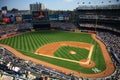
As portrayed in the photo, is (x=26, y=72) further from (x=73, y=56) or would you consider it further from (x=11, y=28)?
(x=11, y=28)

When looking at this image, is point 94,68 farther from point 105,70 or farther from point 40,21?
point 40,21

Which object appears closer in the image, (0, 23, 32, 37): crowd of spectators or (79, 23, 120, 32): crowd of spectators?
(79, 23, 120, 32): crowd of spectators

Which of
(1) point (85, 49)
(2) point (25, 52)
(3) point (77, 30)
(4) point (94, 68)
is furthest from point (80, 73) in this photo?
(3) point (77, 30)

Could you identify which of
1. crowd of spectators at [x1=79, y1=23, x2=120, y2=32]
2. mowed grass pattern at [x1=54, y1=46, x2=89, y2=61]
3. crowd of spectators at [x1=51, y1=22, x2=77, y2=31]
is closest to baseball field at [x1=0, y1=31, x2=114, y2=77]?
mowed grass pattern at [x1=54, y1=46, x2=89, y2=61]

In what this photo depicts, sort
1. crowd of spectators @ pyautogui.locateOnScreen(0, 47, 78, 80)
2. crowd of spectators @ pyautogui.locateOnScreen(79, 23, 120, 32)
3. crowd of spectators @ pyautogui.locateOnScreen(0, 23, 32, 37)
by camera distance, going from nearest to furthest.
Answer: crowd of spectators @ pyautogui.locateOnScreen(0, 47, 78, 80)
crowd of spectators @ pyautogui.locateOnScreen(79, 23, 120, 32)
crowd of spectators @ pyautogui.locateOnScreen(0, 23, 32, 37)

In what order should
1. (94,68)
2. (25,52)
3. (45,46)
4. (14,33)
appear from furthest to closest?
(14,33)
(45,46)
(25,52)
(94,68)

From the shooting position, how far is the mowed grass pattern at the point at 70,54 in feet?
108

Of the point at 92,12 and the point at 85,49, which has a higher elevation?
the point at 92,12

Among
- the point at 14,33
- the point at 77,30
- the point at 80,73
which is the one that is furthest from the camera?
the point at 77,30

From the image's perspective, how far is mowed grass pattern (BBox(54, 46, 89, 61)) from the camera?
108ft

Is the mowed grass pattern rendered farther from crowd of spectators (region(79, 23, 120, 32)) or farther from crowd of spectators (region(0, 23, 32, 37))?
crowd of spectators (region(0, 23, 32, 37))

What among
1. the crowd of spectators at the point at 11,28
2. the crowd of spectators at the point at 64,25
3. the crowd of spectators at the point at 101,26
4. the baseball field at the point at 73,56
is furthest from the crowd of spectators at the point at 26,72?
the crowd of spectators at the point at 64,25

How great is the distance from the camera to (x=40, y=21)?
6900 centimetres

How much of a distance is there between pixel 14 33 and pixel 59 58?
34.3 meters
